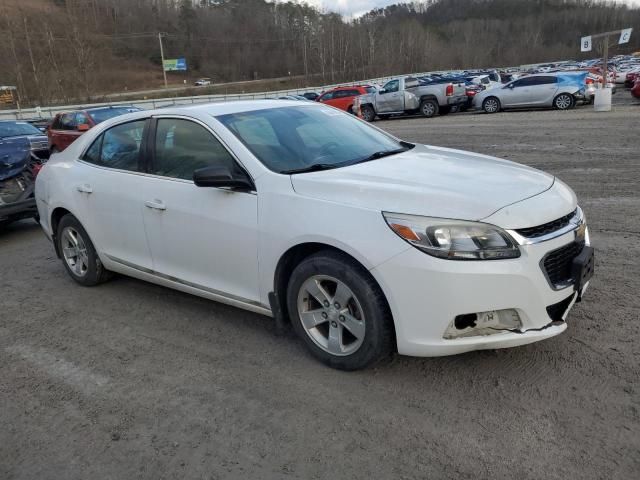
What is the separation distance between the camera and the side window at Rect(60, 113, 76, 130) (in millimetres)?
15008

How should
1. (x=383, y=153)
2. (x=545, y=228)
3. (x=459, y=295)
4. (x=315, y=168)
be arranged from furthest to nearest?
(x=383, y=153) → (x=315, y=168) → (x=545, y=228) → (x=459, y=295)

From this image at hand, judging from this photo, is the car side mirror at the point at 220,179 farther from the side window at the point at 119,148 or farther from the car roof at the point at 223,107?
the side window at the point at 119,148

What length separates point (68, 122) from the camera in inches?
598

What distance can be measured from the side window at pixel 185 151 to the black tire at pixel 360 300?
90 centimetres

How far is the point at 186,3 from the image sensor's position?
11838 centimetres

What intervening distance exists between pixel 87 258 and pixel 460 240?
3622 millimetres

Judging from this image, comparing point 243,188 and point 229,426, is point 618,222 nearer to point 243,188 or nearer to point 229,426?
point 243,188

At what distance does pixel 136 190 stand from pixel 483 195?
2.67 meters

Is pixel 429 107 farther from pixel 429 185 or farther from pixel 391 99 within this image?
pixel 429 185

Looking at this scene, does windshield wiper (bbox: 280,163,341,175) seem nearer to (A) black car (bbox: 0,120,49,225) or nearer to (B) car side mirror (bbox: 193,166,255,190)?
(B) car side mirror (bbox: 193,166,255,190)

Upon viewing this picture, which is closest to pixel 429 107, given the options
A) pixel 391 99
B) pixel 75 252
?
pixel 391 99

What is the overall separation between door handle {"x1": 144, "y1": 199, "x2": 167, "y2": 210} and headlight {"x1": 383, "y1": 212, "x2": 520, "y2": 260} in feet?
6.47

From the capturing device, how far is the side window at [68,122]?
15008 millimetres

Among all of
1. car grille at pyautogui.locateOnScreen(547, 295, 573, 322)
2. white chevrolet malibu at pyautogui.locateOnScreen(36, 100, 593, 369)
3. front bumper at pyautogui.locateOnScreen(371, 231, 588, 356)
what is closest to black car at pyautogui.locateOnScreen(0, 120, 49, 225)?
white chevrolet malibu at pyautogui.locateOnScreen(36, 100, 593, 369)
